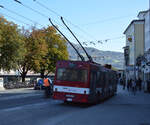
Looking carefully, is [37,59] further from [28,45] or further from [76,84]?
[76,84]

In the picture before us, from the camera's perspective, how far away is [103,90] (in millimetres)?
21188

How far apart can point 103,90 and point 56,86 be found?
4.88 m

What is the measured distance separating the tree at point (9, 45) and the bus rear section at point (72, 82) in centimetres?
2270

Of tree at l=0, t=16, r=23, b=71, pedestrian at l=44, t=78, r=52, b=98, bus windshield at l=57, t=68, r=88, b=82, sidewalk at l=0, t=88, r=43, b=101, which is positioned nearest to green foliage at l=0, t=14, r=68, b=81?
tree at l=0, t=16, r=23, b=71

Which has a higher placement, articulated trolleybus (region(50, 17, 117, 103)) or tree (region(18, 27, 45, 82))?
tree (region(18, 27, 45, 82))

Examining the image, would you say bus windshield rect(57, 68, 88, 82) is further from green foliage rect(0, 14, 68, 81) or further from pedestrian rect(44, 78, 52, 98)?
green foliage rect(0, 14, 68, 81)

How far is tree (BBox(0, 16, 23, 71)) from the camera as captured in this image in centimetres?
3906

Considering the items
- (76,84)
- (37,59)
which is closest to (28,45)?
(37,59)

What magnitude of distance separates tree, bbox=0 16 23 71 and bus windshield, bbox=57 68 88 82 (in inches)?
892

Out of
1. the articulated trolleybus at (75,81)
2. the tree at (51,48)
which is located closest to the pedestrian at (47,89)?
the articulated trolleybus at (75,81)

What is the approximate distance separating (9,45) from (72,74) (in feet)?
79.3

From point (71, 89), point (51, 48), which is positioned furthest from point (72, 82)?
point (51, 48)

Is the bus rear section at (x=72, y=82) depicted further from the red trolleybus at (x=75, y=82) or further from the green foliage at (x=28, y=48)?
A: the green foliage at (x=28, y=48)

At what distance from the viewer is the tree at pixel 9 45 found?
128 ft
